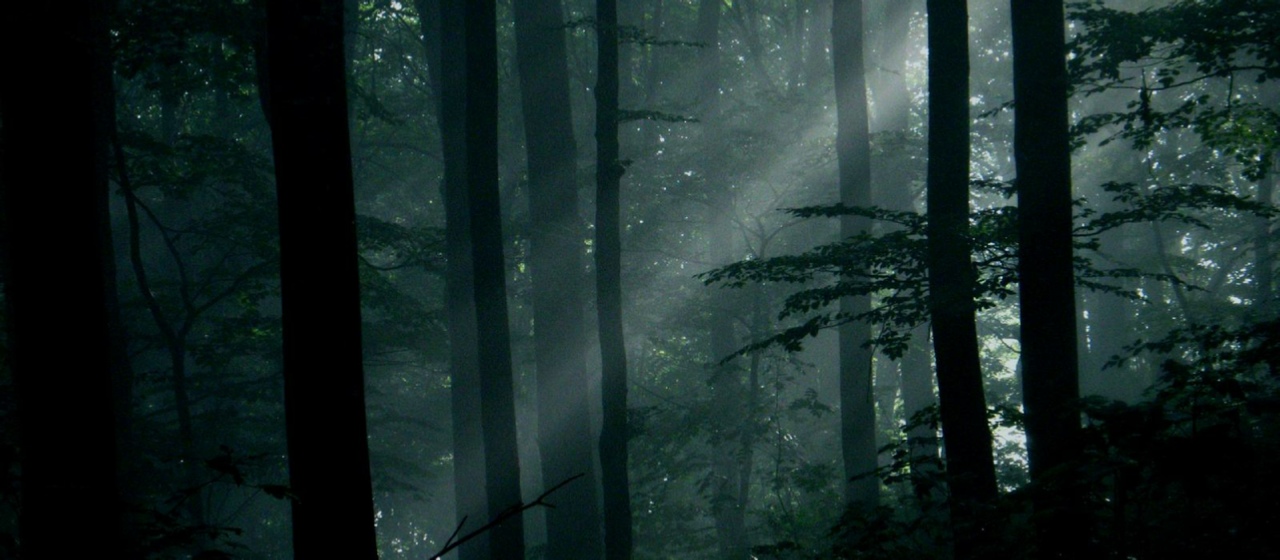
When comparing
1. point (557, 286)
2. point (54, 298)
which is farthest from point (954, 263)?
point (557, 286)

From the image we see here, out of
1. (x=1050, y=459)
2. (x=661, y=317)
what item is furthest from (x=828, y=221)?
(x=1050, y=459)

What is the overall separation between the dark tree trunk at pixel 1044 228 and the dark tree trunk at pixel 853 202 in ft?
25.5

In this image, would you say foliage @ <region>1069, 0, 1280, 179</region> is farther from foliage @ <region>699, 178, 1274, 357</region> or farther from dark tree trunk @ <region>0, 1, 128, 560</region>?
dark tree trunk @ <region>0, 1, 128, 560</region>

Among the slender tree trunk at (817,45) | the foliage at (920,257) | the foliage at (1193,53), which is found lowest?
the foliage at (920,257)

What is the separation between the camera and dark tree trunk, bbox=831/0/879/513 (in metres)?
16.7

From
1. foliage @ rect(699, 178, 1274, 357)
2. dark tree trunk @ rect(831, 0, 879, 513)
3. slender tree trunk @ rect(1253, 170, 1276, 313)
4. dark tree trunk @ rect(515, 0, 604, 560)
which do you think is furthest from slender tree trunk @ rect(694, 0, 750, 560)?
slender tree trunk @ rect(1253, 170, 1276, 313)

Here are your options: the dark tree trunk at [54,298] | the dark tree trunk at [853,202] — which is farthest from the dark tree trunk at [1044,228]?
the dark tree trunk at [853,202]

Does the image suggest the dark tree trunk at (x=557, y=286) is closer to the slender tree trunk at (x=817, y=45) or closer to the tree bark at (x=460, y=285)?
the tree bark at (x=460, y=285)

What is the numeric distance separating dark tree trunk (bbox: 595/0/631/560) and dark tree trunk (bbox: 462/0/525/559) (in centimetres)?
127

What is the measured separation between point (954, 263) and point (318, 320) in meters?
6.15

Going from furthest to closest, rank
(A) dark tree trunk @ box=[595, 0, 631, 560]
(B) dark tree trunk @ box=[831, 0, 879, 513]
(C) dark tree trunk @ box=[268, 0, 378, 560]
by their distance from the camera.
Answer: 1. (B) dark tree trunk @ box=[831, 0, 879, 513]
2. (A) dark tree trunk @ box=[595, 0, 631, 560]
3. (C) dark tree trunk @ box=[268, 0, 378, 560]

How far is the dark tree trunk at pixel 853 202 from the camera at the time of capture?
1669 centimetres

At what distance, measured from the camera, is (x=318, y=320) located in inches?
188

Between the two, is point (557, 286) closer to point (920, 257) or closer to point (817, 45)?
point (920, 257)
